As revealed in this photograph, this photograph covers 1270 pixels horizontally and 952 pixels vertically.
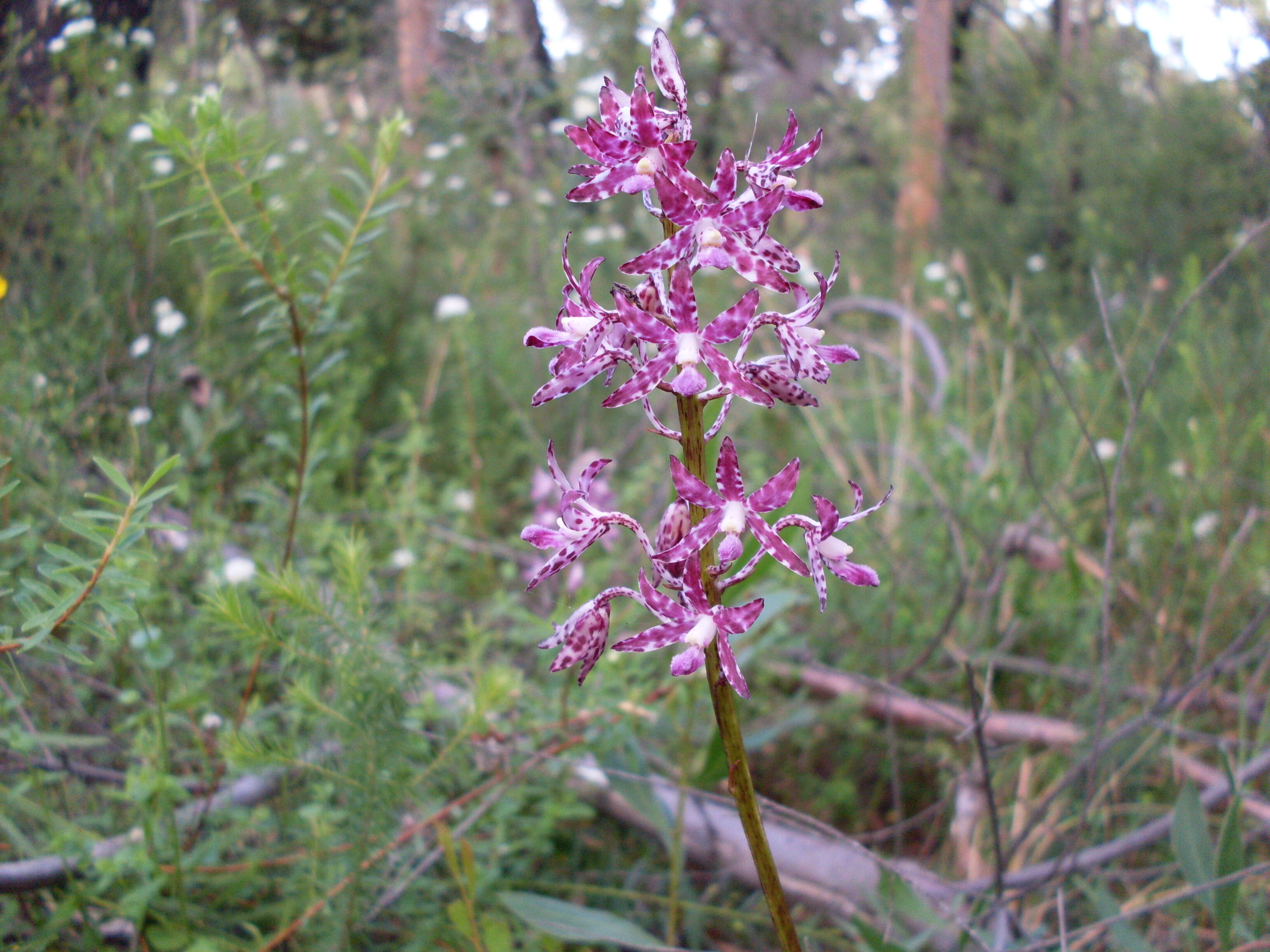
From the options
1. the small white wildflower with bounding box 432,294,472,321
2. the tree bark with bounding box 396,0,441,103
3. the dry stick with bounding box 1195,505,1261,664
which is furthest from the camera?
the tree bark with bounding box 396,0,441,103

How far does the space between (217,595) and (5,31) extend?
5.13ft

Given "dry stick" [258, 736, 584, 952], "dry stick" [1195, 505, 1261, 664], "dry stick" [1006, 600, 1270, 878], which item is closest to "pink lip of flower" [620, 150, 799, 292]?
"dry stick" [258, 736, 584, 952]

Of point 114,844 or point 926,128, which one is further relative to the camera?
point 926,128

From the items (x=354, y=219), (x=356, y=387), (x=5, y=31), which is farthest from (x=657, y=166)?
(x=356, y=387)

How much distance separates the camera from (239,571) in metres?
1.60

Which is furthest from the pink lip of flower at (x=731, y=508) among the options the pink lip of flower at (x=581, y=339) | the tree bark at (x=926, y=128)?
the tree bark at (x=926, y=128)

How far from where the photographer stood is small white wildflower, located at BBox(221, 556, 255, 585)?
60.3 inches

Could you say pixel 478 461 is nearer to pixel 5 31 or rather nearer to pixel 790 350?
pixel 5 31

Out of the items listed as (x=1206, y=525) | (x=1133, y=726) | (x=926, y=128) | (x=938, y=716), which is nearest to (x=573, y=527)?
(x=1133, y=726)

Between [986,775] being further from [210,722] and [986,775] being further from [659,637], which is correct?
[210,722]

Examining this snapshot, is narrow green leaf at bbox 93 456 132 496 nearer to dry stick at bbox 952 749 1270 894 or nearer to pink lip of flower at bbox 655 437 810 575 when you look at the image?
pink lip of flower at bbox 655 437 810 575

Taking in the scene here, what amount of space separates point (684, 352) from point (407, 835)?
0.90m

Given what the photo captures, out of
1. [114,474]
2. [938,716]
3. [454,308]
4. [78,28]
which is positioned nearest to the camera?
[114,474]

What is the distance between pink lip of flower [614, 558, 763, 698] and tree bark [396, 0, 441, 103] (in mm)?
3862
